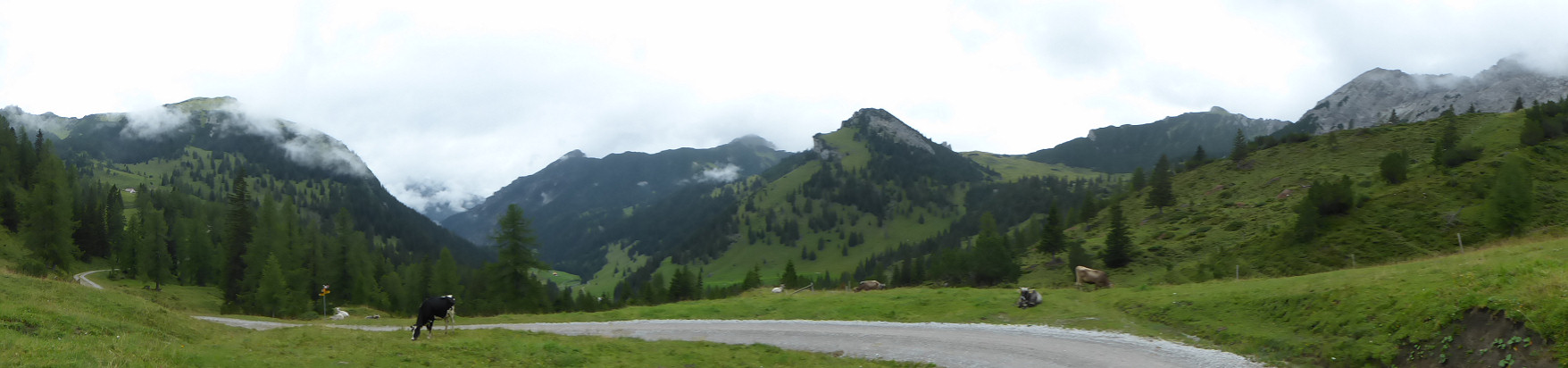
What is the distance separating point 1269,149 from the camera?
118500 mm

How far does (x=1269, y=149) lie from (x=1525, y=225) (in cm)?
7711

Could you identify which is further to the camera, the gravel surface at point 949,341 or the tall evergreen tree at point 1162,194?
the tall evergreen tree at point 1162,194

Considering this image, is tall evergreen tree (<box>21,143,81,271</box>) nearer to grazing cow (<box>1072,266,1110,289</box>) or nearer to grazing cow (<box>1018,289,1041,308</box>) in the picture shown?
grazing cow (<box>1018,289,1041,308</box>)

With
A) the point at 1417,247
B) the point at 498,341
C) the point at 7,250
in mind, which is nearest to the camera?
the point at 498,341

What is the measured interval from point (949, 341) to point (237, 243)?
111 meters

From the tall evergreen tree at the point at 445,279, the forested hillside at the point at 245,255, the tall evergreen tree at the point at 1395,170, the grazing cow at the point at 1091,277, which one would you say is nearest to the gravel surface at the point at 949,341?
the grazing cow at the point at 1091,277

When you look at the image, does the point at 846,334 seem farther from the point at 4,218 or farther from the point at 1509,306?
the point at 4,218

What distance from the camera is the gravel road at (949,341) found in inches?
834

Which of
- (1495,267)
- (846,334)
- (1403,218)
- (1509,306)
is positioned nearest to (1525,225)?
(1403,218)

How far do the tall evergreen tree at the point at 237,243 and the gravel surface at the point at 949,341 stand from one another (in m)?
82.7

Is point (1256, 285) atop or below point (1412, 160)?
below

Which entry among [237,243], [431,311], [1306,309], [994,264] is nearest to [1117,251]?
[994,264]

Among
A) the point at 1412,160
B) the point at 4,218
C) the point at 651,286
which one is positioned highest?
the point at 4,218

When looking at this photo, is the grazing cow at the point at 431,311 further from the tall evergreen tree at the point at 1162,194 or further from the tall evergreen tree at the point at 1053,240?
the tall evergreen tree at the point at 1162,194
